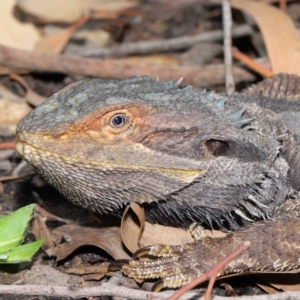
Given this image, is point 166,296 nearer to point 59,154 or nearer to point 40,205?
point 59,154

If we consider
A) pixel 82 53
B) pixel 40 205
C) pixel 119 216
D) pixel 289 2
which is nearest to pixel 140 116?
pixel 119 216

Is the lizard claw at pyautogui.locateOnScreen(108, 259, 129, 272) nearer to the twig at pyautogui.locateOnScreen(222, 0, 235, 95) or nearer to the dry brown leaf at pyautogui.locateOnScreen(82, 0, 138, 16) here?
the twig at pyautogui.locateOnScreen(222, 0, 235, 95)

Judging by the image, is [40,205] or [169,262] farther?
[40,205]

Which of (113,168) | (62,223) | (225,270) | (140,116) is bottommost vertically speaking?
(62,223)

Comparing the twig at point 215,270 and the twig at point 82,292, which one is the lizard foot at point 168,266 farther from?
the twig at point 215,270

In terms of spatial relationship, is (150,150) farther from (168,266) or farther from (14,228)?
(14,228)

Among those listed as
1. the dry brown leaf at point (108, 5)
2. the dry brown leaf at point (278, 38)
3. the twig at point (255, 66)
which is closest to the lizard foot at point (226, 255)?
the dry brown leaf at point (278, 38)
